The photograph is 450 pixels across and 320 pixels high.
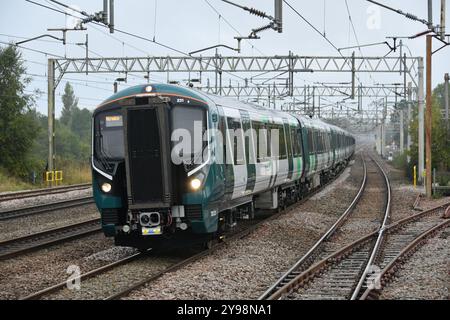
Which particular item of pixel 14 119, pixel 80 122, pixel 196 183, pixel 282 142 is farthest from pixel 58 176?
pixel 80 122

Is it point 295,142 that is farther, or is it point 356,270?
point 295,142

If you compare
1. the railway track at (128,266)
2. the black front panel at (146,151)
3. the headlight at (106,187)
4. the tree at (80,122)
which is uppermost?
the tree at (80,122)

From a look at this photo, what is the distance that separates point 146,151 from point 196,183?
0.97 metres

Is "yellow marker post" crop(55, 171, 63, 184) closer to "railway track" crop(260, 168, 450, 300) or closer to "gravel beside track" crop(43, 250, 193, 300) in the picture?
"railway track" crop(260, 168, 450, 300)

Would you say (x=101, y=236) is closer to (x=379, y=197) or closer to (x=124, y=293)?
(x=124, y=293)

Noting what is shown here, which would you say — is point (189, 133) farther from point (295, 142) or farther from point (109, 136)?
point (295, 142)

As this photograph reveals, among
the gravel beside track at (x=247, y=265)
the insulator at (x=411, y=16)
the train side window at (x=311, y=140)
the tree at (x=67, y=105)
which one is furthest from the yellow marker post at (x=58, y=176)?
the tree at (x=67, y=105)

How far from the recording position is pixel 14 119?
3416 centimetres

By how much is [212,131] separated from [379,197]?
15.0 m

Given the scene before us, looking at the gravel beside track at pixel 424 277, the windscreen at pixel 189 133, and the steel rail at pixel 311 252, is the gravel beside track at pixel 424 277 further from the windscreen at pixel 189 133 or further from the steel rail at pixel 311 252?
the windscreen at pixel 189 133

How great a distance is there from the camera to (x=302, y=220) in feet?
56.0

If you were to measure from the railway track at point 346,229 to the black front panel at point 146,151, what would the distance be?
258 cm

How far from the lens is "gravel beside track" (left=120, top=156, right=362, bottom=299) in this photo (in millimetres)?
8727

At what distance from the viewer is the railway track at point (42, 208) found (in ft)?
61.1
